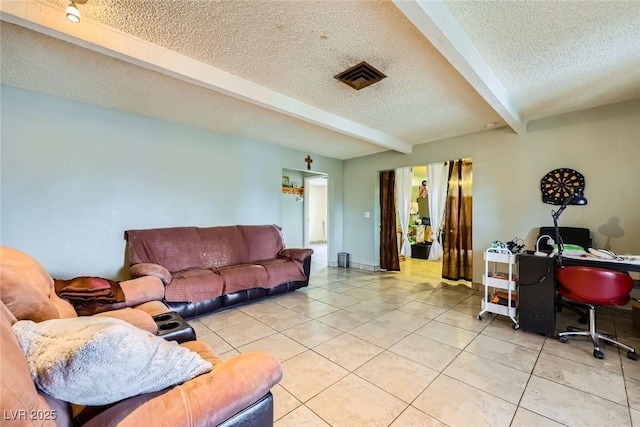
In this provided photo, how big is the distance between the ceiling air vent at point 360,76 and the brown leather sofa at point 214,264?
2.48m

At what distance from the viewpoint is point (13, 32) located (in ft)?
6.25

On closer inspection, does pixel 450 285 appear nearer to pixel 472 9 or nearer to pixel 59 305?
pixel 472 9

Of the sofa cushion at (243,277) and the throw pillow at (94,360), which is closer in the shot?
the throw pillow at (94,360)

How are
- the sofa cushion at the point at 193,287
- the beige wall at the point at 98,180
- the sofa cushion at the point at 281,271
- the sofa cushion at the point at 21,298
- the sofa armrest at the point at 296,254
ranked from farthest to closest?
the sofa armrest at the point at 296,254, the sofa cushion at the point at 281,271, the sofa cushion at the point at 193,287, the beige wall at the point at 98,180, the sofa cushion at the point at 21,298

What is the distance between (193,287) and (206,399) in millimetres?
2323

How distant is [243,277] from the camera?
3.37 meters

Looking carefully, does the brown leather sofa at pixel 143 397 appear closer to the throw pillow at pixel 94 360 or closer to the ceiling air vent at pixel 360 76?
the throw pillow at pixel 94 360

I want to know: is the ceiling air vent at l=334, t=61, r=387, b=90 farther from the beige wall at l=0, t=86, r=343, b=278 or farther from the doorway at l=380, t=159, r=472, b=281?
the doorway at l=380, t=159, r=472, b=281

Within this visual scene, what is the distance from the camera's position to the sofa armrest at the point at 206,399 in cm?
79

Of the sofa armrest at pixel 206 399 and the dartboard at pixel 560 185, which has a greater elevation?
the dartboard at pixel 560 185

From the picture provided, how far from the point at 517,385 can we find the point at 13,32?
4.34 meters

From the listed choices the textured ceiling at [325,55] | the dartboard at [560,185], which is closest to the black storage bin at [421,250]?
the dartboard at [560,185]

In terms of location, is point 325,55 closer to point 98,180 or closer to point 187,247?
point 187,247

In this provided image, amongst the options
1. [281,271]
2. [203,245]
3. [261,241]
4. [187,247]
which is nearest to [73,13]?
[187,247]
